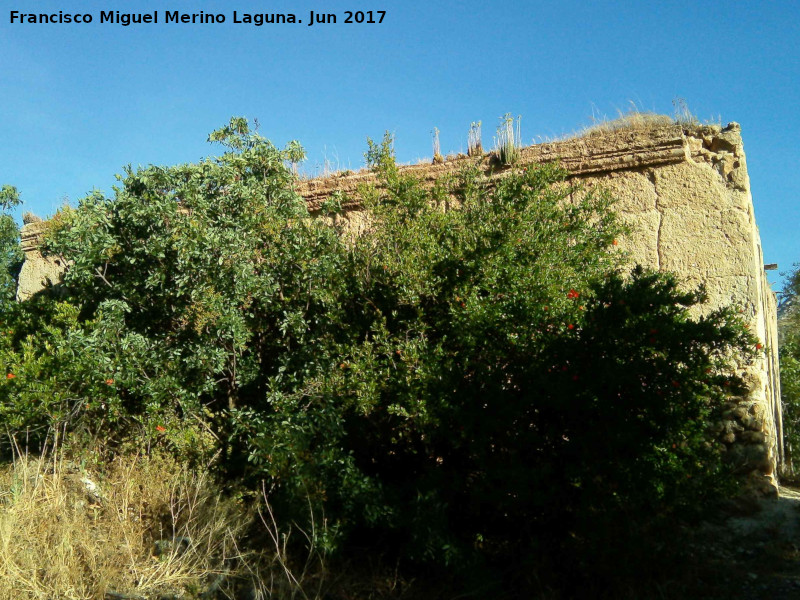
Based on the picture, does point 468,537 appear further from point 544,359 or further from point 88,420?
point 88,420

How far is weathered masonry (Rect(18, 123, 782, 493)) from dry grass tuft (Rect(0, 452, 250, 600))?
3.33 metres

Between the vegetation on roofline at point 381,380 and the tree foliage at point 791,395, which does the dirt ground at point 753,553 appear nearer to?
the vegetation on roofline at point 381,380

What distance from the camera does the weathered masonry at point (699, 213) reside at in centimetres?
609

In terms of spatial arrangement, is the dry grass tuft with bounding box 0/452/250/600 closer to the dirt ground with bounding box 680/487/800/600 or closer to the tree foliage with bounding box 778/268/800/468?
the dirt ground with bounding box 680/487/800/600

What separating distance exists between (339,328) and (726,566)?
11.1ft

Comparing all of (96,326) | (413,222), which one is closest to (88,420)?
(96,326)

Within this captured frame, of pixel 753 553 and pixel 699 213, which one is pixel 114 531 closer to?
pixel 753 553

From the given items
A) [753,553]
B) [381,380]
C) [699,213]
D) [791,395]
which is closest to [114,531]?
[381,380]

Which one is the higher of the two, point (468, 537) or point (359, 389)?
point (359, 389)

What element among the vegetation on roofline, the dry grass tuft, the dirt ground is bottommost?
the dirt ground

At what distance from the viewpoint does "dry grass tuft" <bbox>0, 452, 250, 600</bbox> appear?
14.2ft

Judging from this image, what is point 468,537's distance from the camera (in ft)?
15.4

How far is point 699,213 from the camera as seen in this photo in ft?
22.0

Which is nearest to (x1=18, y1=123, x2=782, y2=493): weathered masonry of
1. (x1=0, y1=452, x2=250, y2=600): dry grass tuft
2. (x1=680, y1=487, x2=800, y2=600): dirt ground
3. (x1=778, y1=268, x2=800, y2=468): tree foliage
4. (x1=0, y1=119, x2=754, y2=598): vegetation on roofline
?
(x1=680, y1=487, x2=800, y2=600): dirt ground
